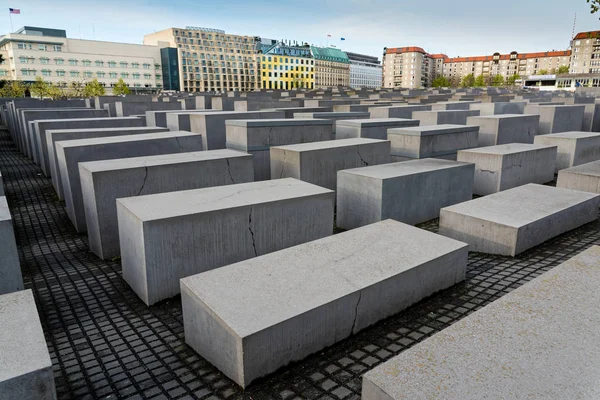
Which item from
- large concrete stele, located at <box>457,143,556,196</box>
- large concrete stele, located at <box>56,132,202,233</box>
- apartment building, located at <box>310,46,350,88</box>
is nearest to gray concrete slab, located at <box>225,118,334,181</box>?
large concrete stele, located at <box>56,132,202,233</box>

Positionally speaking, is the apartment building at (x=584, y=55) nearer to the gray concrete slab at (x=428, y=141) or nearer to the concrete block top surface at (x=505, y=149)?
the concrete block top surface at (x=505, y=149)

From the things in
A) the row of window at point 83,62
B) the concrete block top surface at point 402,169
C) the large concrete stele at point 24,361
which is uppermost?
the row of window at point 83,62

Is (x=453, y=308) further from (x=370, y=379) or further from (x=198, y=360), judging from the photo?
(x=198, y=360)

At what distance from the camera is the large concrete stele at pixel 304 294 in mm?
3283

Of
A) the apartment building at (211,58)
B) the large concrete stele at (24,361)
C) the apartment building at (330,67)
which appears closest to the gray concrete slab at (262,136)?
the large concrete stele at (24,361)

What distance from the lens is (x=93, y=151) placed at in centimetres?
757

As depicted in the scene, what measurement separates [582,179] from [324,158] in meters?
4.89

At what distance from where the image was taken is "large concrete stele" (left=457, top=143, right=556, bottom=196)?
29.0 ft

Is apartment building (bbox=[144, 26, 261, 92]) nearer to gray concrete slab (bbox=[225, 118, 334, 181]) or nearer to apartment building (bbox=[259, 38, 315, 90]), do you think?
apartment building (bbox=[259, 38, 315, 90])

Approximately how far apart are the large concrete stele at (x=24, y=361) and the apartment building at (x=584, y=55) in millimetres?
135507

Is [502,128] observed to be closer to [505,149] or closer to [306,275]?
[505,149]

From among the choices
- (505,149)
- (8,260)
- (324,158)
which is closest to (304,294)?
(8,260)

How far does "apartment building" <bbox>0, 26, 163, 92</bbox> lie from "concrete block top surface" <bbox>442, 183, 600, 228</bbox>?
83.2 meters

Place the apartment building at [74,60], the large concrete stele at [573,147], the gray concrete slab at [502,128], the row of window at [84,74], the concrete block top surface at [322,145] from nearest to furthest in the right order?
the concrete block top surface at [322,145], the large concrete stele at [573,147], the gray concrete slab at [502,128], the apartment building at [74,60], the row of window at [84,74]
